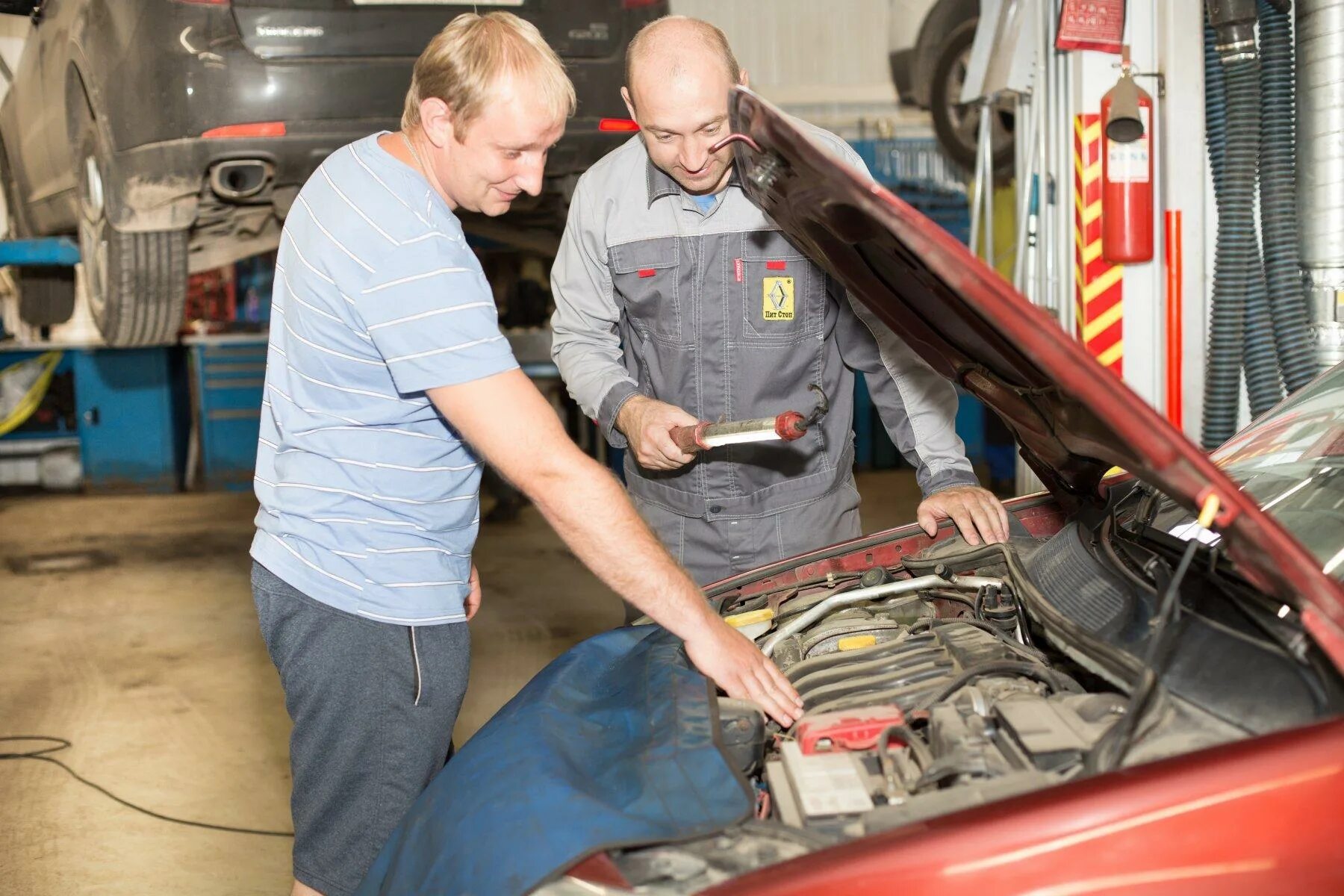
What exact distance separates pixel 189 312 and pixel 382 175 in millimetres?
7252

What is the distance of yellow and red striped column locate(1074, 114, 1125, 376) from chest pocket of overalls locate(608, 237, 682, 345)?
1.90 meters

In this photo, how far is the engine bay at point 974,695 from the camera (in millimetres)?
1291

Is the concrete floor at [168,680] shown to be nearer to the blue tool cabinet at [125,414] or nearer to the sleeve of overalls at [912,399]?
the blue tool cabinet at [125,414]

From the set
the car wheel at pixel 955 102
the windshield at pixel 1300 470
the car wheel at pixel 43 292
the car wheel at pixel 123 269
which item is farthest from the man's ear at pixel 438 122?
the car wheel at pixel 43 292

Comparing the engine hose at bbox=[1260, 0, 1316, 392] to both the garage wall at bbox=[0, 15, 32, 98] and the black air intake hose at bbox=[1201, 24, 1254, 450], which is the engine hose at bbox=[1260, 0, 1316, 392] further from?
the garage wall at bbox=[0, 15, 32, 98]

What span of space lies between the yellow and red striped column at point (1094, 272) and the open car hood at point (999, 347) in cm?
192

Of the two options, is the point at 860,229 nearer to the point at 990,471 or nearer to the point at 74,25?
the point at 74,25

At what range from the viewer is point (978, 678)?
5.41 ft

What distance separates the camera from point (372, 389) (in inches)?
68.3

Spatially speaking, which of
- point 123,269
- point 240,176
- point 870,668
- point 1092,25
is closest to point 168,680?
point 123,269

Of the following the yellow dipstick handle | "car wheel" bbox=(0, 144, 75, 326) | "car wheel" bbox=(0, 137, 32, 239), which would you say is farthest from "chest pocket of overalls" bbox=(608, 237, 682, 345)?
"car wheel" bbox=(0, 144, 75, 326)

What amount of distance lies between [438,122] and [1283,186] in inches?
111

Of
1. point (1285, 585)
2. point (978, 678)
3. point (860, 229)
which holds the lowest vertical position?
point (978, 678)

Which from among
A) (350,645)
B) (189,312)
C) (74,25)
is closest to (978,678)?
(350,645)
